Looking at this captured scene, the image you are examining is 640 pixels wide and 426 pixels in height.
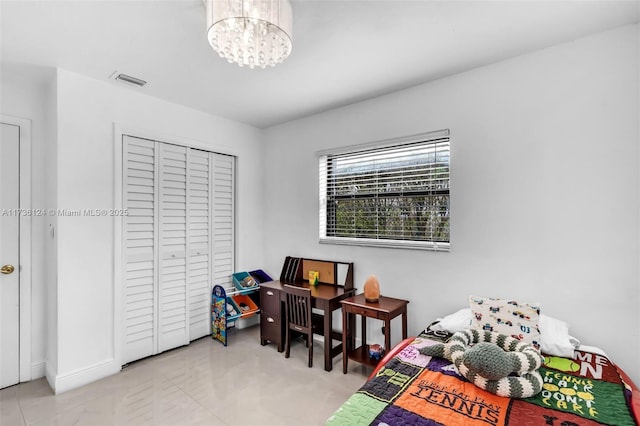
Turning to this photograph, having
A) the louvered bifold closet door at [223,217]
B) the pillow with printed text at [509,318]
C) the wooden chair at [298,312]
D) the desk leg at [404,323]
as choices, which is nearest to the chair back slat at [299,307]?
the wooden chair at [298,312]

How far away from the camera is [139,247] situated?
2902 mm

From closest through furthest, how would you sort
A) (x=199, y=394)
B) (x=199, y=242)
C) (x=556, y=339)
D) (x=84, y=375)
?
1. (x=556, y=339)
2. (x=199, y=394)
3. (x=84, y=375)
4. (x=199, y=242)

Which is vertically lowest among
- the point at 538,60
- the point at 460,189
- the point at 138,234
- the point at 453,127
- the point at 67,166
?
the point at 138,234

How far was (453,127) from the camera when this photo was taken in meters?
2.52

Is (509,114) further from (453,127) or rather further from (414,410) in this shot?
(414,410)

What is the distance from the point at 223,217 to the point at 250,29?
248 cm

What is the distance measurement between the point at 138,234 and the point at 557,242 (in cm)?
342

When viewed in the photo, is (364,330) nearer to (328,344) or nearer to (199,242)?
(328,344)

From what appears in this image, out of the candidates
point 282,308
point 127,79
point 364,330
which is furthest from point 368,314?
point 127,79

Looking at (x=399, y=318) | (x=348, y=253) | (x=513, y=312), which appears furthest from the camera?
(x=348, y=253)

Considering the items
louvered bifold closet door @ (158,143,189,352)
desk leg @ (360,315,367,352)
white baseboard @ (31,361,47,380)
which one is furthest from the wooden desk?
white baseboard @ (31,361,47,380)

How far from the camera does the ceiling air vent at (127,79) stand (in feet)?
8.19

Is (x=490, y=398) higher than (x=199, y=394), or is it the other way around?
(x=490, y=398)

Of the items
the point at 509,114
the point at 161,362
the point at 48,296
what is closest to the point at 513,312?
the point at 509,114
